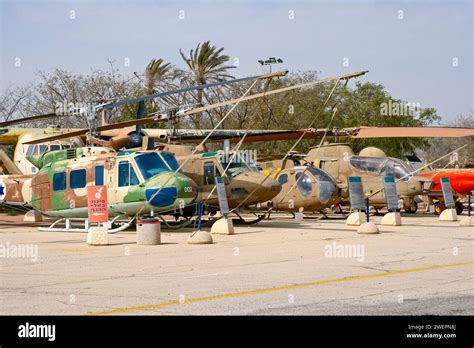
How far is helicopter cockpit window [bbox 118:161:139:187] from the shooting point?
23.7 metres

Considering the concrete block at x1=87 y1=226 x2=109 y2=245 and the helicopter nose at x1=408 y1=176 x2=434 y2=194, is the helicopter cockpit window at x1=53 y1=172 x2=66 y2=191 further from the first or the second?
the helicopter nose at x1=408 y1=176 x2=434 y2=194

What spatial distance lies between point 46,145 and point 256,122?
2463cm

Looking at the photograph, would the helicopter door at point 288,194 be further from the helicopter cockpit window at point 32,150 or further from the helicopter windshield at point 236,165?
the helicopter cockpit window at point 32,150

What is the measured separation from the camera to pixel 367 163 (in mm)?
33344

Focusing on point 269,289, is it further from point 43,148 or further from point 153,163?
point 43,148

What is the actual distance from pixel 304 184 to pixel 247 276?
1681 centimetres

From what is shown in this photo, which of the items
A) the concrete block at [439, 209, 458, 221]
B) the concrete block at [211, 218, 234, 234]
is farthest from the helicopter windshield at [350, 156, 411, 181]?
the concrete block at [211, 218, 234, 234]

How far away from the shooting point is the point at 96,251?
18016mm

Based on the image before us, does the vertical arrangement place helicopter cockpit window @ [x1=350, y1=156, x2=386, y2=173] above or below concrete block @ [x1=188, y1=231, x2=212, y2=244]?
above

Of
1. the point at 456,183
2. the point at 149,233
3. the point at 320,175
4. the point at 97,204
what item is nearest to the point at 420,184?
the point at 456,183

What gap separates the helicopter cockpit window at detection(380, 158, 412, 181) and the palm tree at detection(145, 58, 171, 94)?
837 inches

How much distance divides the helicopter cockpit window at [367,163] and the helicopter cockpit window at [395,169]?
0.25m

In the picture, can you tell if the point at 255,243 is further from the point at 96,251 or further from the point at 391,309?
the point at 391,309
